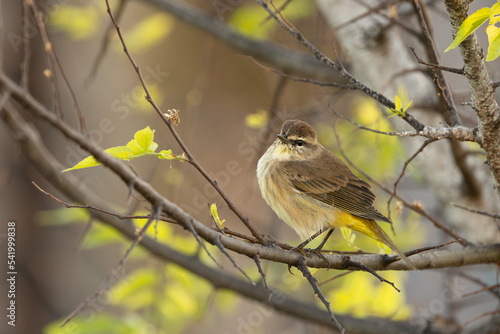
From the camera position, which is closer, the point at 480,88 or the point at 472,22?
Answer: the point at 472,22

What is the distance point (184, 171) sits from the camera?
17.9 feet

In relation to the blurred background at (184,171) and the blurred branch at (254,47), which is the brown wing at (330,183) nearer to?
the blurred background at (184,171)

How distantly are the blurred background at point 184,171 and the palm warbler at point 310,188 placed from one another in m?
0.28

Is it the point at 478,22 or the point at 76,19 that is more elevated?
the point at 76,19

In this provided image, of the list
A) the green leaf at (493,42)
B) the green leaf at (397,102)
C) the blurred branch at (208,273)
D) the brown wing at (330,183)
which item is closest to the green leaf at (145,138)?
the green leaf at (397,102)

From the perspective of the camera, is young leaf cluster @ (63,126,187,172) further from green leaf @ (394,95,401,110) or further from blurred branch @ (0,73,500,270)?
A: green leaf @ (394,95,401,110)

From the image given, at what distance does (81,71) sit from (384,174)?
14.2 feet

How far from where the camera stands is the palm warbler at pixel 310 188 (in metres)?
3.40

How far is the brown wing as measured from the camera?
3.46 meters

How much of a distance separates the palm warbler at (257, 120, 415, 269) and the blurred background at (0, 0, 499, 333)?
0.91 ft


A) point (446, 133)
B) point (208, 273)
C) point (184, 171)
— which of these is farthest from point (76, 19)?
point (446, 133)

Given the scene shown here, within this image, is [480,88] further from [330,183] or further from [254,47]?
[254,47]

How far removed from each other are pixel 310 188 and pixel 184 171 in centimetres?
216

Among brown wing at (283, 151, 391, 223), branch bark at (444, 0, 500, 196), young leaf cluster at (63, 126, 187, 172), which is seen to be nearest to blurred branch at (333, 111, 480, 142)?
branch bark at (444, 0, 500, 196)
